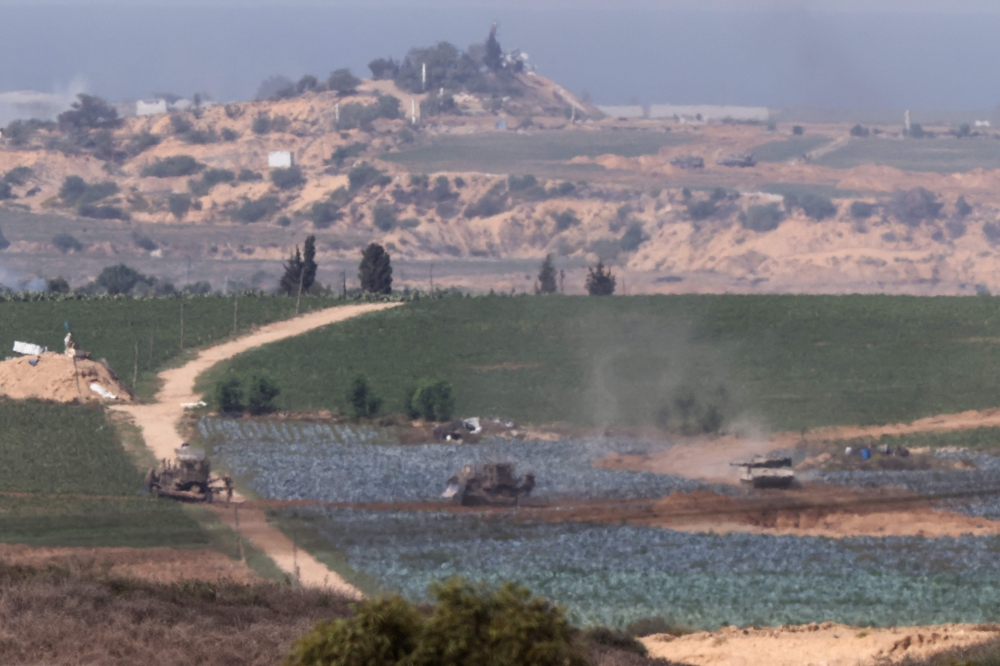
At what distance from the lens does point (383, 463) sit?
4450 cm

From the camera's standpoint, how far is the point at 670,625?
75.7ft

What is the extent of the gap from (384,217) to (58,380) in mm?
124544

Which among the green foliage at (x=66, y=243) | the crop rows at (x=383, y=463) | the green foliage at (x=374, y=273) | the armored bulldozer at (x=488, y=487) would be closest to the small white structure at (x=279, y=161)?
the green foliage at (x=66, y=243)

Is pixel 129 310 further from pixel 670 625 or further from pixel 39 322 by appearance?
pixel 670 625

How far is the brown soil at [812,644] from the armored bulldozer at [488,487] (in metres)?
15.2

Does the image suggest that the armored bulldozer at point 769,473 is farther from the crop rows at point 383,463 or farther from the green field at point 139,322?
the green field at point 139,322

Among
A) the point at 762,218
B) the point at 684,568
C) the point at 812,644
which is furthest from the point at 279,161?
the point at 812,644

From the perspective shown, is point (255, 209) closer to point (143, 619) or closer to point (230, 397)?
point (230, 397)

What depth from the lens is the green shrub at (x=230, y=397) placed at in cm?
5228

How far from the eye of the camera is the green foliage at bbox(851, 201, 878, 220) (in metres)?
168

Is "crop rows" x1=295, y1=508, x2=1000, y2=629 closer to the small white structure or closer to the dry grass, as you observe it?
the dry grass

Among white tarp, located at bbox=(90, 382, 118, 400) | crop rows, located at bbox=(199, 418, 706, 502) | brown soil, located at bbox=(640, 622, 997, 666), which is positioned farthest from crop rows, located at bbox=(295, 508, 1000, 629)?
white tarp, located at bbox=(90, 382, 118, 400)

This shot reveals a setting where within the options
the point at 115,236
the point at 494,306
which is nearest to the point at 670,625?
the point at 494,306

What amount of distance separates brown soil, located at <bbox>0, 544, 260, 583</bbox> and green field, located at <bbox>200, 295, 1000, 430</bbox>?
26.4 metres
